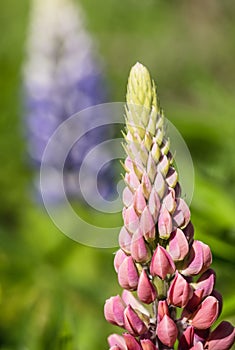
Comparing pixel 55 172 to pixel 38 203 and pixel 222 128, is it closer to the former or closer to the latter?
pixel 38 203

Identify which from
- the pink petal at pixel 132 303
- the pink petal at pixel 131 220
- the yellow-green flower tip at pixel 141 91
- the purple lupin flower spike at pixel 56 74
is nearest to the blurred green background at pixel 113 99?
the purple lupin flower spike at pixel 56 74

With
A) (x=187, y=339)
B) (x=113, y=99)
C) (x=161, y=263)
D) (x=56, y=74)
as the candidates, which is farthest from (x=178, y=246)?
(x=113, y=99)

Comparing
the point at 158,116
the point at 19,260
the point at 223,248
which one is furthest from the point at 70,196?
the point at 158,116

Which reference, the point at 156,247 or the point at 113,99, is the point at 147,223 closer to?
the point at 156,247

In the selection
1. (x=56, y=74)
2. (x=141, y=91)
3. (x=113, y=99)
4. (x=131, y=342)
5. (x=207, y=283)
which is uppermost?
(x=113, y=99)

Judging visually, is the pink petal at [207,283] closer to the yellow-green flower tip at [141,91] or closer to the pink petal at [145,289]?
the pink petal at [145,289]

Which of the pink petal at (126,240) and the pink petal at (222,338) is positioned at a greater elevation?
the pink petal at (126,240)
